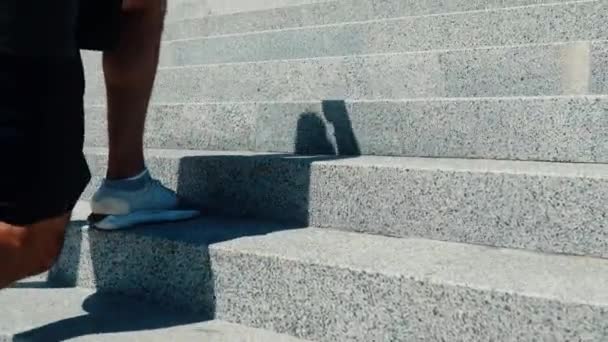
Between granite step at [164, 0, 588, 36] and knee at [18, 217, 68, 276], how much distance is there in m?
2.74

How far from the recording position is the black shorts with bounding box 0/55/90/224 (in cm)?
160

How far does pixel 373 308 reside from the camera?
182cm

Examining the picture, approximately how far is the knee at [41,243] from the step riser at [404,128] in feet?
3.96

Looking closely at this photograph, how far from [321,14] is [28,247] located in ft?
12.1

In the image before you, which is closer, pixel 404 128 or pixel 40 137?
pixel 40 137

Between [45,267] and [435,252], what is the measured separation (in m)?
0.98

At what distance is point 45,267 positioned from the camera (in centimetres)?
185

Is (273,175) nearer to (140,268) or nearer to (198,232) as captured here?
A: (198,232)

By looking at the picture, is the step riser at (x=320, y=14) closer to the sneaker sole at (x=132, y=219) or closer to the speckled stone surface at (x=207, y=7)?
the speckled stone surface at (x=207, y=7)

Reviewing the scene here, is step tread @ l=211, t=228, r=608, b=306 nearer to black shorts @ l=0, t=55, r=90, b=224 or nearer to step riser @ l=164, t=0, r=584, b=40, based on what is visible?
black shorts @ l=0, t=55, r=90, b=224

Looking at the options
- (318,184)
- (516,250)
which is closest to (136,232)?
(318,184)

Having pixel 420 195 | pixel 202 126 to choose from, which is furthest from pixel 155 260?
pixel 202 126

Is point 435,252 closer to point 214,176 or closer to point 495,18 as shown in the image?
point 214,176

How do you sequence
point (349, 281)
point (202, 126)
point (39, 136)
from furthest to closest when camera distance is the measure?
point (202, 126), point (349, 281), point (39, 136)
